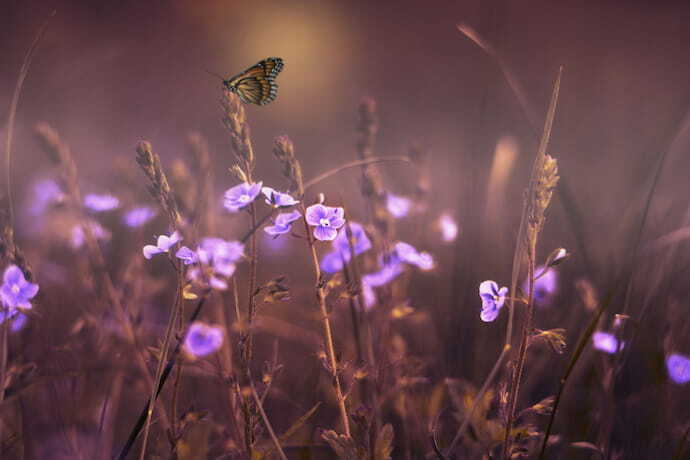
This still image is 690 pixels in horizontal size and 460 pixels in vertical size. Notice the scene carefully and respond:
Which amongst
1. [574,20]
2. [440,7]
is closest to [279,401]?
[440,7]

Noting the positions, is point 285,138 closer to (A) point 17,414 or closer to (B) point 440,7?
(A) point 17,414

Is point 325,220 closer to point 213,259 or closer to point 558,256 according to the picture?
point 213,259

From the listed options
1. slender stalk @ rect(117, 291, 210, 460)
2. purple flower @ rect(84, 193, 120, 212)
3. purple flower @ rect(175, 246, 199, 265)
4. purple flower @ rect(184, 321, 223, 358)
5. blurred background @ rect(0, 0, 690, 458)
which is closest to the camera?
slender stalk @ rect(117, 291, 210, 460)

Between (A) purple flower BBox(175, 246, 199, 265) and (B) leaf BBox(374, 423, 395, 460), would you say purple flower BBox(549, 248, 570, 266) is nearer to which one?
(B) leaf BBox(374, 423, 395, 460)

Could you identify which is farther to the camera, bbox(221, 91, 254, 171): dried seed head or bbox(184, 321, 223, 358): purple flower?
bbox(184, 321, 223, 358): purple flower

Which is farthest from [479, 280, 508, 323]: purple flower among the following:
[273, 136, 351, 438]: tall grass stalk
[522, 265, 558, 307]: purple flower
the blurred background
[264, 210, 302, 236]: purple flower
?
the blurred background

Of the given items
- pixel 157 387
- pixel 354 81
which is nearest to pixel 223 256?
pixel 157 387

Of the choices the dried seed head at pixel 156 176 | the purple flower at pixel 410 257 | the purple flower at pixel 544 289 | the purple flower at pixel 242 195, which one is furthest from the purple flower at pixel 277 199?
the purple flower at pixel 544 289

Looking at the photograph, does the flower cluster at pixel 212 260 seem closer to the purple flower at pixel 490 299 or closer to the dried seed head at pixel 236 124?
the dried seed head at pixel 236 124
